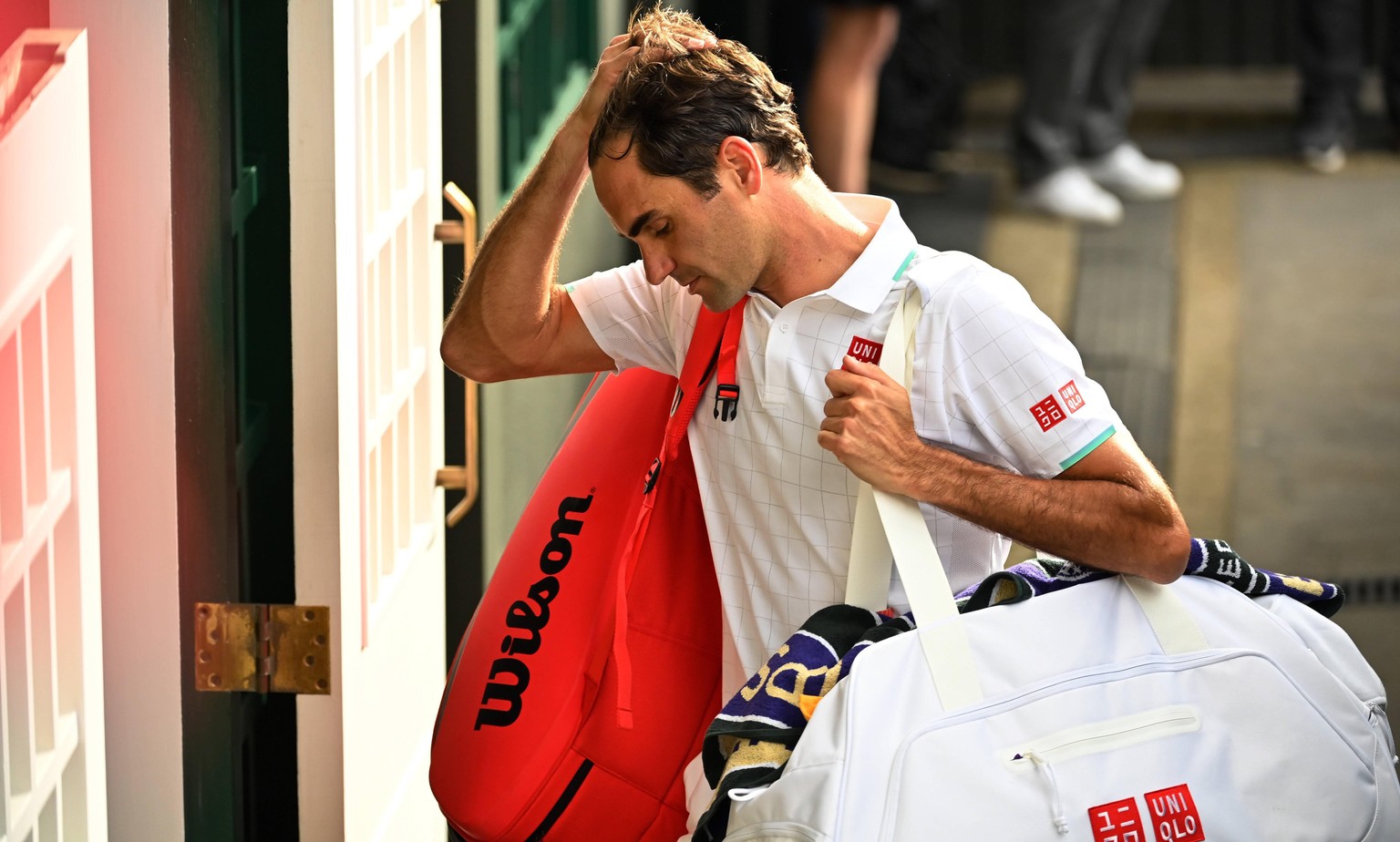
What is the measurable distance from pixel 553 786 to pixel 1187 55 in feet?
22.8

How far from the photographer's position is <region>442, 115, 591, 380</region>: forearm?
2.17 m

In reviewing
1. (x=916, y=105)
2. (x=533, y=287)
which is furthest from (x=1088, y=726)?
(x=916, y=105)

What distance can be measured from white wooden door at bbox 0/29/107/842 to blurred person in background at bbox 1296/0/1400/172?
614 centimetres

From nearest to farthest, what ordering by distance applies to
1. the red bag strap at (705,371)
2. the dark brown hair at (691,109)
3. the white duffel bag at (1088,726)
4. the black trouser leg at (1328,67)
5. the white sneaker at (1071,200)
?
the white duffel bag at (1088,726) < the dark brown hair at (691,109) < the red bag strap at (705,371) < the white sneaker at (1071,200) < the black trouser leg at (1328,67)

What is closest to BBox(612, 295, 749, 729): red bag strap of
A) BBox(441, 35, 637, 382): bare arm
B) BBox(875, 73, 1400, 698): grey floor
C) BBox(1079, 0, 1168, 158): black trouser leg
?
BBox(441, 35, 637, 382): bare arm

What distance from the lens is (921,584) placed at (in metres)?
1.82

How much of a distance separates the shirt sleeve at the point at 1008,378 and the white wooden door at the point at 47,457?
96 centimetres

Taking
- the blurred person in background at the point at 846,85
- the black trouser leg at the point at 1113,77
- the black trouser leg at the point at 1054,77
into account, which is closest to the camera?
the blurred person in background at the point at 846,85

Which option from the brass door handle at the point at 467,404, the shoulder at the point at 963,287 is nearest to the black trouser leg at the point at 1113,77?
the brass door handle at the point at 467,404

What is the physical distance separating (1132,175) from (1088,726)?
5532mm

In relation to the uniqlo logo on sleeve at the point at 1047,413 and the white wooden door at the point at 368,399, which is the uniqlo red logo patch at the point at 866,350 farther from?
the white wooden door at the point at 368,399

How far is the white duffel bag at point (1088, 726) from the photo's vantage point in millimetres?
1685

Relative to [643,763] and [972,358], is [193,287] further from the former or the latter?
[972,358]

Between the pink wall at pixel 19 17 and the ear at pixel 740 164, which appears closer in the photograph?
the pink wall at pixel 19 17
